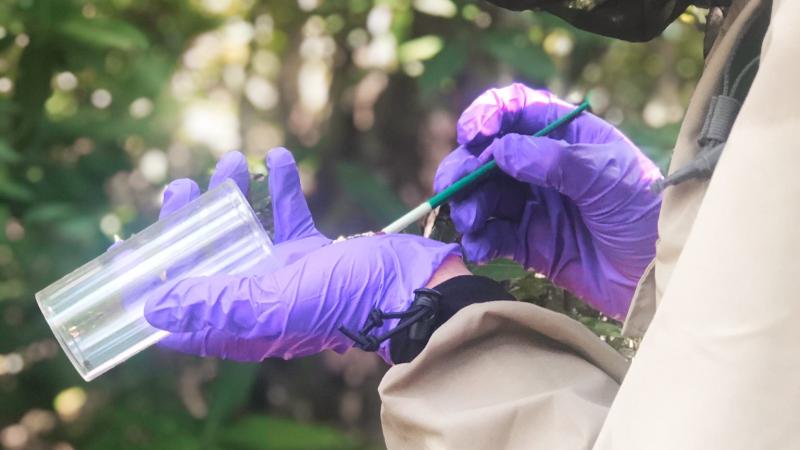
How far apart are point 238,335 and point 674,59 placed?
220 cm

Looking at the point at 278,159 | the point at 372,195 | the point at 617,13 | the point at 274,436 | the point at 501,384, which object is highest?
the point at 617,13

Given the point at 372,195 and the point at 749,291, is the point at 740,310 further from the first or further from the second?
the point at 372,195

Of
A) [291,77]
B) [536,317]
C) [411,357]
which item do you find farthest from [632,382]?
[291,77]

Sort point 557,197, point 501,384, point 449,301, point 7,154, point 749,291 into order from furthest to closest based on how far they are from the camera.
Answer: point 7,154
point 557,197
point 449,301
point 501,384
point 749,291

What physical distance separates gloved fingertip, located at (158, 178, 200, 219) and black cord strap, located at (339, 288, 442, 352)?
0.75ft

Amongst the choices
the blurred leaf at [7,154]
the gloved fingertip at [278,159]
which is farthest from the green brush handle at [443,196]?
the blurred leaf at [7,154]

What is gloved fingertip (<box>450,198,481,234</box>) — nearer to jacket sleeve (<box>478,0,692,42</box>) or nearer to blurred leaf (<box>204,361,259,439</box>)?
jacket sleeve (<box>478,0,692,42</box>)

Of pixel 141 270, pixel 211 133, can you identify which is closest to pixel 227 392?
pixel 211 133

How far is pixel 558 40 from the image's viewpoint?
1.85 m

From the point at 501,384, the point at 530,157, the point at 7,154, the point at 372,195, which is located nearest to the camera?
the point at 501,384

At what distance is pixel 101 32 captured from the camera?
4.44ft

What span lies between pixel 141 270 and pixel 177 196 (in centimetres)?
7

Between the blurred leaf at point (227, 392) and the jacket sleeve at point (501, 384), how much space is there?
102 centimetres

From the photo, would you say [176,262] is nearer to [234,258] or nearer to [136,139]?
[234,258]
